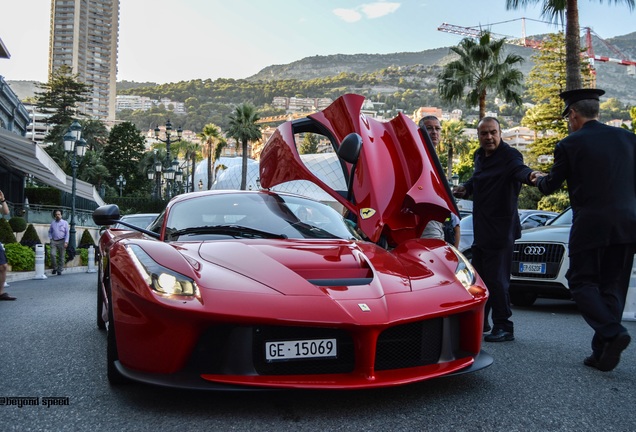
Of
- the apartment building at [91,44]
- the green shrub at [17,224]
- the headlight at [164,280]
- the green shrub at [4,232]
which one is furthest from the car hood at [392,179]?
the apartment building at [91,44]

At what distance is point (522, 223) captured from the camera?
10422 millimetres

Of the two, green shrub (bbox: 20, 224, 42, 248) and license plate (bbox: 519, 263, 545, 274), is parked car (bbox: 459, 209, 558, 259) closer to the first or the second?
license plate (bbox: 519, 263, 545, 274)

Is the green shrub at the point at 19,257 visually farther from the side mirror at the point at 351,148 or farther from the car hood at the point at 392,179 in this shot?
the side mirror at the point at 351,148

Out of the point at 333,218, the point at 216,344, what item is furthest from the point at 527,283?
the point at 216,344

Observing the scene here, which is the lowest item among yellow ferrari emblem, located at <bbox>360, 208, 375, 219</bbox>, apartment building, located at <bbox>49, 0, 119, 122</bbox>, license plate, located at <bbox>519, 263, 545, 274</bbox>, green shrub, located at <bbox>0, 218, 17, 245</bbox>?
green shrub, located at <bbox>0, 218, 17, 245</bbox>

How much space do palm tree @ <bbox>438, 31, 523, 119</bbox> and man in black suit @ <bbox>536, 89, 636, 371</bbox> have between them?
22.3 metres

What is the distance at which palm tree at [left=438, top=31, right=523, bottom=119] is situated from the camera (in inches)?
1032

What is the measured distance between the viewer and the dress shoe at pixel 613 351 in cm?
377

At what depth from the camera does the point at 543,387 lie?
3.42 meters

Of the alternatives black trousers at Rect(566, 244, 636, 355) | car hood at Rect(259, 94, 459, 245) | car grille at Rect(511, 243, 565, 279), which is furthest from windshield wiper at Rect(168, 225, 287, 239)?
car grille at Rect(511, 243, 565, 279)

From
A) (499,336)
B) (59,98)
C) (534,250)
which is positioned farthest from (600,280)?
(59,98)

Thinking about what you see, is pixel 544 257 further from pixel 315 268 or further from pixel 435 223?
pixel 315 268

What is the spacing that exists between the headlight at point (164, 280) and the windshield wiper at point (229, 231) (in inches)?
31.1

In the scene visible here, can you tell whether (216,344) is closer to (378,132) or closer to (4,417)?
(4,417)
